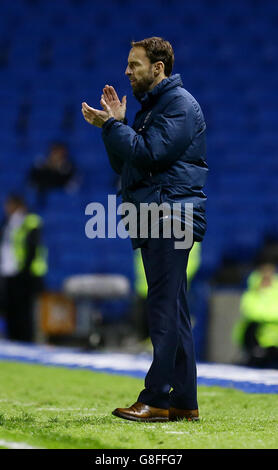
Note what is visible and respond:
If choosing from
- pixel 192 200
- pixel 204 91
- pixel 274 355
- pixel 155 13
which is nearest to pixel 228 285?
pixel 274 355

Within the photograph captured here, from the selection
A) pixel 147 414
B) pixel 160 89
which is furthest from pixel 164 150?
pixel 147 414

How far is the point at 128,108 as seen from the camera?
12039mm

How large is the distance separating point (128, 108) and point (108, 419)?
8.12 m

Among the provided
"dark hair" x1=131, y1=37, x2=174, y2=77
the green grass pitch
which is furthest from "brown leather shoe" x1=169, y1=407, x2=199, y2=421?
"dark hair" x1=131, y1=37, x2=174, y2=77

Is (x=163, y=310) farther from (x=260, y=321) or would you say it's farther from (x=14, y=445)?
(x=260, y=321)

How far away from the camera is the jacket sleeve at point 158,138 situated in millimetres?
4055

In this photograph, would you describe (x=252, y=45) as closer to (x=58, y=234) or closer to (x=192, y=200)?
(x=58, y=234)

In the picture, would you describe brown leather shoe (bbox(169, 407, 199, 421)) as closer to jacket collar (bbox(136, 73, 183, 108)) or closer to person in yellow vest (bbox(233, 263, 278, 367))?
Result: jacket collar (bbox(136, 73, 183, 108))

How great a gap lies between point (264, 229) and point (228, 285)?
1.78 m

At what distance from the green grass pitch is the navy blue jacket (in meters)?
0.86

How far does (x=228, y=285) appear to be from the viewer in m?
9.10

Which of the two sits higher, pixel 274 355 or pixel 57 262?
pixel 57 262

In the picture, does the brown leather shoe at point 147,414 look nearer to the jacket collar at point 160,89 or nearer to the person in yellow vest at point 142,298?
the jacket collar at point 160,89

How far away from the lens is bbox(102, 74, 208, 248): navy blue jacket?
160 inches
